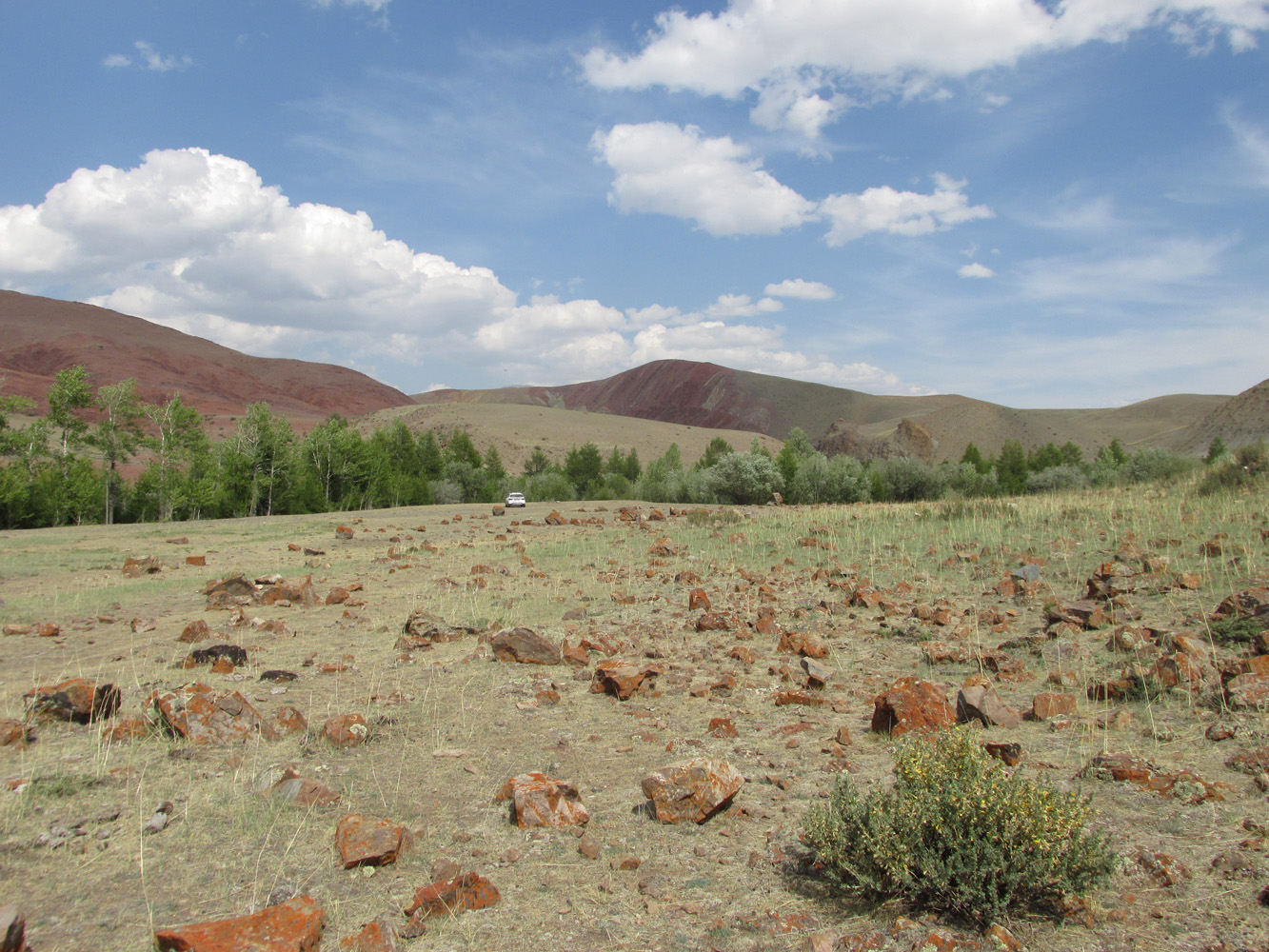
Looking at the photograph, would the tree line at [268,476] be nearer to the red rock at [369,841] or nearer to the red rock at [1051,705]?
the red rock at [1051,705]

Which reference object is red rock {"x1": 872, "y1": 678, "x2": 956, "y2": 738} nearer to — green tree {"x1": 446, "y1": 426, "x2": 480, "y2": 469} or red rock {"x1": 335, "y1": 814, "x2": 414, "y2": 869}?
red rock {"x1": 335, "y1": 814, "x2": 414, "y2": 869}

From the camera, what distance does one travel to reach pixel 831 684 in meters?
6.42

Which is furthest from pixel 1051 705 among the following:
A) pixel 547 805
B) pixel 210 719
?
pixel 210 719

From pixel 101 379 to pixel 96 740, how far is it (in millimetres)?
135101

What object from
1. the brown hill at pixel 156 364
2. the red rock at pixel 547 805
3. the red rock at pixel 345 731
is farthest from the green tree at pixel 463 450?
the red rock at pixel 547 805

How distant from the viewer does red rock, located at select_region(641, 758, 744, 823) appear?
396 cm

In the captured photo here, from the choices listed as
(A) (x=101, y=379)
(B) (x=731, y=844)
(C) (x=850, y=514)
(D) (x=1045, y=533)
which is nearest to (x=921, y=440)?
(C) (x=850, y=514)

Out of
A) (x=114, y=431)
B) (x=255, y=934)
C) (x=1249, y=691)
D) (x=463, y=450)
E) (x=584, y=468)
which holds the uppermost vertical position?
(x=114, y=431)

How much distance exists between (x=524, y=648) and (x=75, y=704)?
379 cm

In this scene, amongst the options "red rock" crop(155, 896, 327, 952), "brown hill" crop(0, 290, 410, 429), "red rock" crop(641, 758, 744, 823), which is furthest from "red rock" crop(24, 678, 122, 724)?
"brown hill" crop(0, 290, 410, 429)

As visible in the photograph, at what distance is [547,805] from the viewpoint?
3.98 meters

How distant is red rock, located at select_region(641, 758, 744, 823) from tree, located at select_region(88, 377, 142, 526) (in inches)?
1961

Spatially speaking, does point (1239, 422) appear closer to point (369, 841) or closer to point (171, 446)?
point (369, 841)

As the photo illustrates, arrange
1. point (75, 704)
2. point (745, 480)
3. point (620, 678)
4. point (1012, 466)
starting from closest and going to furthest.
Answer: point (75, 704)
point (620, 678)
point (745, 480)
point (1012, 466)
